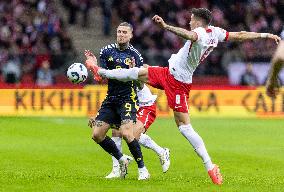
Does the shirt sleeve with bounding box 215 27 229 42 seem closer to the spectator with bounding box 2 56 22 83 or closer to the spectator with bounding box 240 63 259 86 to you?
the spectator with bounding box 2 56 22 83

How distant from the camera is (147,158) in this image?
16062mm

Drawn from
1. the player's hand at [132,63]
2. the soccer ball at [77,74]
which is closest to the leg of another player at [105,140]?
the soccer ball at [77,74]

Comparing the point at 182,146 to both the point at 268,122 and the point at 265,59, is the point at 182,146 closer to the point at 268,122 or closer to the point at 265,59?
the point at 268,122

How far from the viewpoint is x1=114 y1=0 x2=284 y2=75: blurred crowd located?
32.3 m

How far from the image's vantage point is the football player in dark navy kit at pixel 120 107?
12.3 metres

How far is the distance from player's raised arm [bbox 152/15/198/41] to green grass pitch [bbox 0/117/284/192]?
1963 mm

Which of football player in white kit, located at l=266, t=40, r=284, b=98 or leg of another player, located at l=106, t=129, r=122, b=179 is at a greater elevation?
football player in white kit, located at l=266, t=40, r=284, b=98

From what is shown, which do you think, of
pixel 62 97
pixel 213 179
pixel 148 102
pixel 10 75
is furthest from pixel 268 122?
pixel 213 179

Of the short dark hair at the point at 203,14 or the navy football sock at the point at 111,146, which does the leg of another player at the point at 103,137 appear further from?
the short dark hair at the point at 203,14

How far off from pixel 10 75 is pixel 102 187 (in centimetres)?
1894

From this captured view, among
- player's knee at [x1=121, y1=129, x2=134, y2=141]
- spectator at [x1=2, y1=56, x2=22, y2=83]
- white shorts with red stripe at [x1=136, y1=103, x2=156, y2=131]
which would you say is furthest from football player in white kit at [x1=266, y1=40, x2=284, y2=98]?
spectator at [x1=2, y1=56, x2=22, y2=83]

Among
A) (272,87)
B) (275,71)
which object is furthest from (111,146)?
(275,71)

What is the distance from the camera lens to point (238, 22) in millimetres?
34969

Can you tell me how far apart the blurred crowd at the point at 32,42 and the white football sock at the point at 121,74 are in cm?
1762
